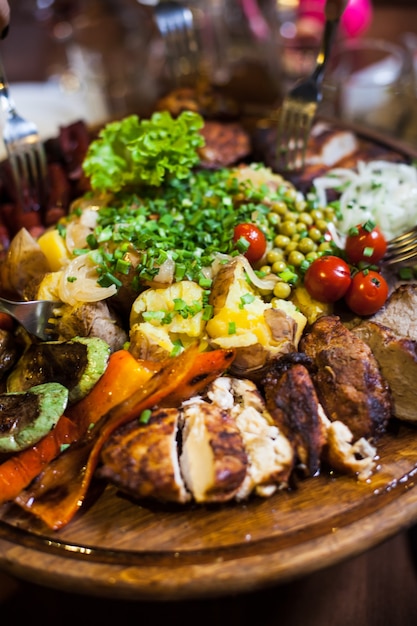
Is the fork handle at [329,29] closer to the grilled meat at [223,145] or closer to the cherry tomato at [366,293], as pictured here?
the grilled meat at [223,145]

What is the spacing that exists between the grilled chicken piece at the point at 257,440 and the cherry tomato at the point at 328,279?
2.50 feet

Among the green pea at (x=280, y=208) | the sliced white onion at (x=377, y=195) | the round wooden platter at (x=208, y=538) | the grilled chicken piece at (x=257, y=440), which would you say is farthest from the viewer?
the sliced white onion at (x=377, y=195)

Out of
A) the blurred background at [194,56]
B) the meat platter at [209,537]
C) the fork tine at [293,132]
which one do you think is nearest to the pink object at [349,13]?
the blurred background at [194,56]

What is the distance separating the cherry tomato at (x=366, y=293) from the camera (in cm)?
315

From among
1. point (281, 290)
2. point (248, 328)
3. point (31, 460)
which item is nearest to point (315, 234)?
point (281, 290)

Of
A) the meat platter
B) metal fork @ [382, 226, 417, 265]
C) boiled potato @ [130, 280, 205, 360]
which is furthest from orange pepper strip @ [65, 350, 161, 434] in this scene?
metal fork @ [382, 226, 417, 265]

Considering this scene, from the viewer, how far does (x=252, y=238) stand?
3377mm

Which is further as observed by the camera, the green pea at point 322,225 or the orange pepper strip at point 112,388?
the green pea at point 322,225

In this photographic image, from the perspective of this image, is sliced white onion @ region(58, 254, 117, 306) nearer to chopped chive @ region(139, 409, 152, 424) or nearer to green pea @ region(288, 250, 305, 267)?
chopped chive @ region(139, 409, 152, 424)

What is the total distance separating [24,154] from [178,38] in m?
2.36

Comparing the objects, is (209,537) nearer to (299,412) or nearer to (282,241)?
(299,412)

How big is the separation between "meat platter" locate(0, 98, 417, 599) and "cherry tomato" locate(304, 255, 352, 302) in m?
1.00

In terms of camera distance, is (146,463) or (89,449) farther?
(89,449)

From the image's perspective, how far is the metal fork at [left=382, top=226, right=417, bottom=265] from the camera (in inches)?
137
